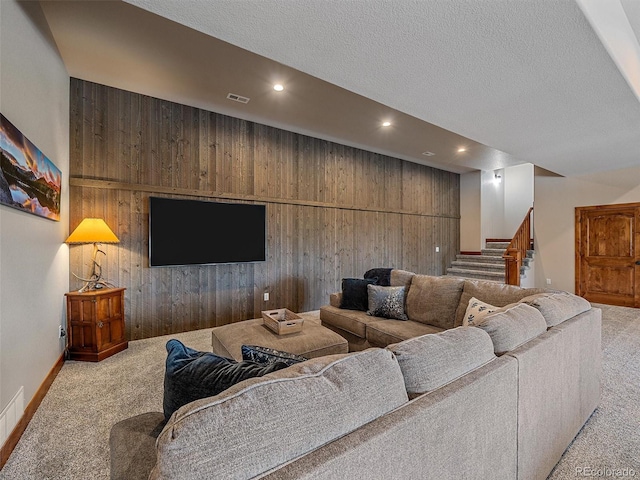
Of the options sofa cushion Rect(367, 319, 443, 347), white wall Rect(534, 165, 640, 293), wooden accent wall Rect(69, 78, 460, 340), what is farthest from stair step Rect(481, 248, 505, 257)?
sofa cushion Rect(367, 319, 443, 347)

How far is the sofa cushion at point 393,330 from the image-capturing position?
8.68 ft

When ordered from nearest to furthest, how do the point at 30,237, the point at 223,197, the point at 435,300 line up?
the point at 30,237, the point at 435,300, the point at 223,197

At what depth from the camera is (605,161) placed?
14.6 feet

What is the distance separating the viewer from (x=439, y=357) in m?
1.11

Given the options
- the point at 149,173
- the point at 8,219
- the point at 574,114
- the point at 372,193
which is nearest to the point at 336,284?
the point at 372,193

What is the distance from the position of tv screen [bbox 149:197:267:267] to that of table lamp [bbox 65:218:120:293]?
1.74ft

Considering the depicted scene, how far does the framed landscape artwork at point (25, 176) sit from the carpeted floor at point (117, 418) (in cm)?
148

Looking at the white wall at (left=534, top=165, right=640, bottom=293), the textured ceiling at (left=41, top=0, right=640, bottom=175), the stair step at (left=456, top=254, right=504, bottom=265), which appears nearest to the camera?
the textured ceiling at (left=41, top=0, right=640, bottom=175)

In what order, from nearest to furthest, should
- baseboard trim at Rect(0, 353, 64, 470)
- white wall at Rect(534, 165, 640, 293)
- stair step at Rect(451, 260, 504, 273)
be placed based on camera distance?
baseboard trim at Rect(0, 353, 64, 470)
white wall at Rect(534, 165, 640, 293)
stair step at Rect(451, 260, 504, 273)

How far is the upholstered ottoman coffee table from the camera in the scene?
90.6 inches

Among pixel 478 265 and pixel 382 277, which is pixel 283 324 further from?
pixel 478 265

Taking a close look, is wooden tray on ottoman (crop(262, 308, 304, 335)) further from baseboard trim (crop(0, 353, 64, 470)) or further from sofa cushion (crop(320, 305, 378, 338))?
baseboard trim (crop(0, 353, 64, 470))

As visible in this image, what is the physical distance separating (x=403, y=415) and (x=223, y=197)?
157 inches

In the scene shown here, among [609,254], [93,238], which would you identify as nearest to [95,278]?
[93,238]
